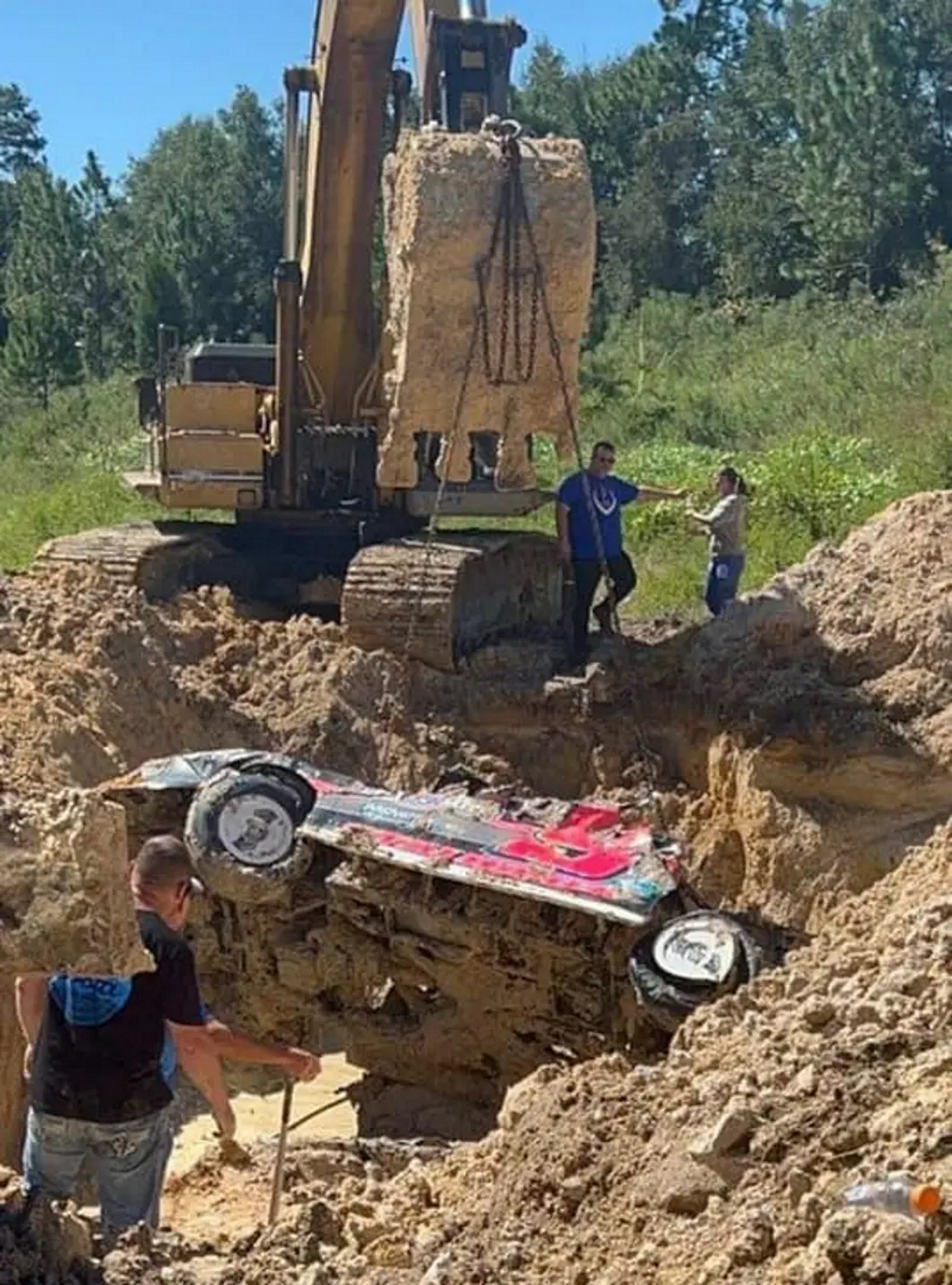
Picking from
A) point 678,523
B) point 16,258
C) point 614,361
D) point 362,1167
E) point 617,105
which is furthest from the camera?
point 617,105

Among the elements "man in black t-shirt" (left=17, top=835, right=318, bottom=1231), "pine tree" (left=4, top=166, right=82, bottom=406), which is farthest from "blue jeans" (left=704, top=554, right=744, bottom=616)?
"pine tree" (left=4, top=166, right=82, bottom=406)

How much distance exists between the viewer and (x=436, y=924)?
7.16 m

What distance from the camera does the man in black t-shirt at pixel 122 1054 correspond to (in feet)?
14.6

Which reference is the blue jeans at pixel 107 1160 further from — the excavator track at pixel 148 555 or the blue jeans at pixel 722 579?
the blue jeans at pixel 722 579

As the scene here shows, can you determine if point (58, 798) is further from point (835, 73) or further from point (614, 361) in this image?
point (835, 73)

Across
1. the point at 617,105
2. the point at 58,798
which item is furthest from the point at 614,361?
the point at 58,798

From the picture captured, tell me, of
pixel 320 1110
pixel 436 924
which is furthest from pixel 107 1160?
pixel 320 1110

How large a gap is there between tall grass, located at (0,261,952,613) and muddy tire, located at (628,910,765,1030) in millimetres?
7900

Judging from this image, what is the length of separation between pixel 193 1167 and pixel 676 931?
1.91 m

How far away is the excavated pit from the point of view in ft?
13.4

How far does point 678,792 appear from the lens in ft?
32.3

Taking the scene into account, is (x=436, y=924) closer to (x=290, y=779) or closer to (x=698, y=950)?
(x=290, y=779)

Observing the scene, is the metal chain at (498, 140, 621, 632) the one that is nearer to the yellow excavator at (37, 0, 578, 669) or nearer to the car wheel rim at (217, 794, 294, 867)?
the yellow excavator at (37, 0, 578, 669)

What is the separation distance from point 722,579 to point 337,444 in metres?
2.62
